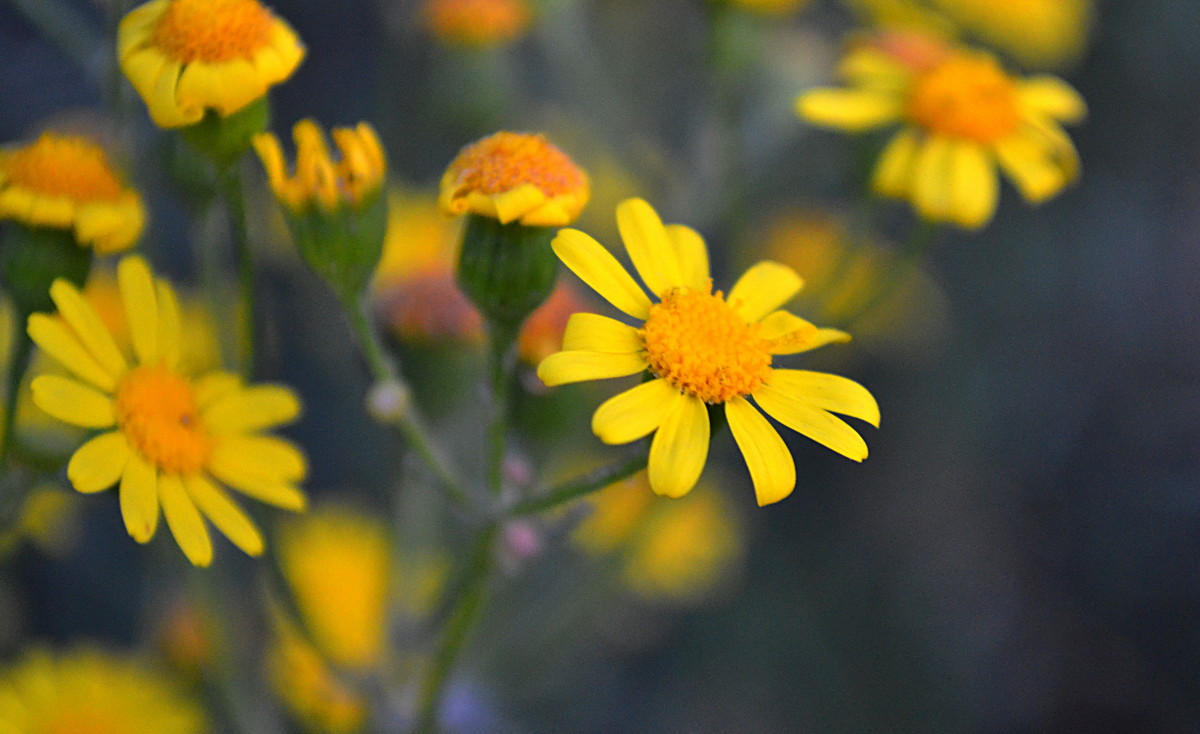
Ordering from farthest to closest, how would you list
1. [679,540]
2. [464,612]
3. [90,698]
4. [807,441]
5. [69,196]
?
[807,441] → [679,540] → [90,698] → [464,612] → [69,196]

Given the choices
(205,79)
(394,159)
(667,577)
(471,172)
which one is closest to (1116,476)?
(667,577)

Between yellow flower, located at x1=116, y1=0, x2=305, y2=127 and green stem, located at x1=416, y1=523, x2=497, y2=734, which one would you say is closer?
yellow flower, located at x1=116, y1=0, x2=305, y2=127

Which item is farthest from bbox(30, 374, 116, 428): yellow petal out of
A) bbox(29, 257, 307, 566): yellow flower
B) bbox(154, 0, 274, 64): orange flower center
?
bbox(154, 0, 274, 64): orange flower center

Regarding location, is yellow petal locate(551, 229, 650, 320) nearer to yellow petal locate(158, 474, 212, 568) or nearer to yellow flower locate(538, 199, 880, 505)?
yellow flower locate(538, 199, 880, 505)

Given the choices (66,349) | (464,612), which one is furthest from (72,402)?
(464,612)

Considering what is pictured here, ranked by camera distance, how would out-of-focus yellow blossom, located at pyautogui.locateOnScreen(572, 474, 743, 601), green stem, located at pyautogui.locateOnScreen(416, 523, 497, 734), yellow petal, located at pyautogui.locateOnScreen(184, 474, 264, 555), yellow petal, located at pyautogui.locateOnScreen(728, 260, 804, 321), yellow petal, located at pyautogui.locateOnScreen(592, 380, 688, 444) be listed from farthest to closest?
1. out-of-focus yellow blossom, located at pyautogui.locateOnScreen(572, 474, 743, 601)
2. green stem, located at pyautogui.locateOnScreen(416, 523, 497, 734)
3. yellow petal, located at pyautogui.locateOnScreen(728, 260, 804, 321)
4. yellow petal, located at pyautogui.locateOnScreen(184, 474, 264, 555)
5. yellow petal, located at pyautogui.locateOnScreen(592, 380, 688, 444)

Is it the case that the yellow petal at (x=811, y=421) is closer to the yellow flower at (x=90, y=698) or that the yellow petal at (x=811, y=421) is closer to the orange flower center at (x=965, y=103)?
the orange flower center at (x=965, y=103)

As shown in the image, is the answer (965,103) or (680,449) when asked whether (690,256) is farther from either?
(965,103)

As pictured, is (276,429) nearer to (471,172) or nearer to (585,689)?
(585,689)
